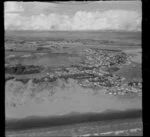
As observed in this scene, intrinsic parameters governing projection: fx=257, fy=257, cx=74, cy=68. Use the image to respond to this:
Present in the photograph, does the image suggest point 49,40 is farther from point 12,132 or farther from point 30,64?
point 12,132

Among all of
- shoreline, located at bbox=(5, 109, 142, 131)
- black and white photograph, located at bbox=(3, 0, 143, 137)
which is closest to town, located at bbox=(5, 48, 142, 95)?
black and white photograph, located at bbox=(3, 0, 143, 137)

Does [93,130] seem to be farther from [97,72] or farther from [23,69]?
[23,69]

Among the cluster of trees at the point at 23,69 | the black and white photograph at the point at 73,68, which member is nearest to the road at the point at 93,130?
the black and white photograph at the point at 73,68

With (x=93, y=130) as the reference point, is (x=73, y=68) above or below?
above

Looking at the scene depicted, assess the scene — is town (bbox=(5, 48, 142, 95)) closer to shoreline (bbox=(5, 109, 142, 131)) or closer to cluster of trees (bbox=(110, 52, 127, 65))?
cluster of trees (bbox=(110, 52, 127, 65))

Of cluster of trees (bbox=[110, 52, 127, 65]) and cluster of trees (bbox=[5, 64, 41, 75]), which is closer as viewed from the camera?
cluster of trees (bbox=[5, 64, 41, 75])

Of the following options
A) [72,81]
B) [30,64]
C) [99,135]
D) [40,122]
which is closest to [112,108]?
[99,135]

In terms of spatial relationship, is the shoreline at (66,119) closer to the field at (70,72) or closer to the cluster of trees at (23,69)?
the field at (70,72)

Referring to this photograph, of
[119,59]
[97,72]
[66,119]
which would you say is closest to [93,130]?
[66,119]
